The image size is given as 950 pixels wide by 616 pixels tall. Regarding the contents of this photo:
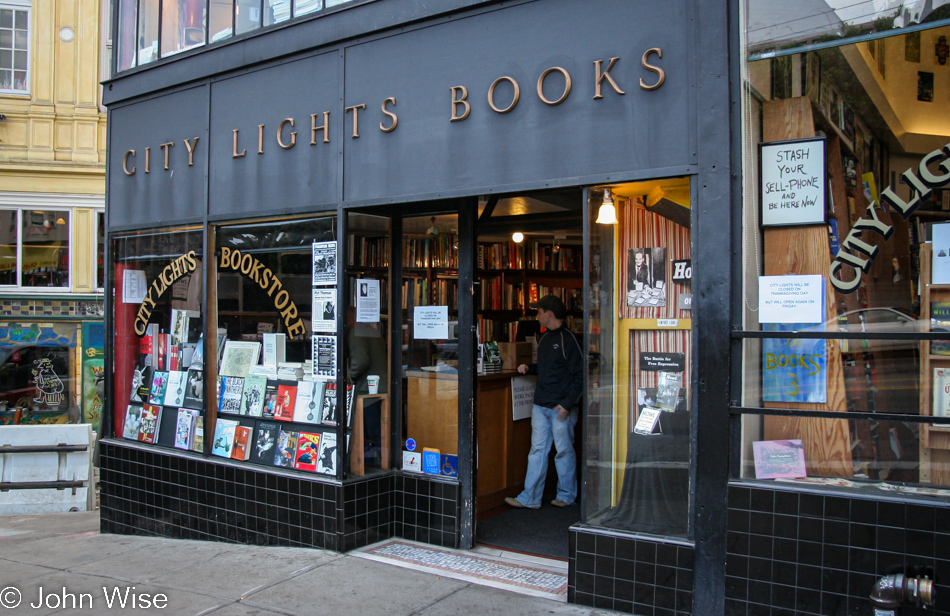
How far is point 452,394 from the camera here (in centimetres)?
626

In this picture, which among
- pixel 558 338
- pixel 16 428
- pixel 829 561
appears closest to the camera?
pixel 829 561

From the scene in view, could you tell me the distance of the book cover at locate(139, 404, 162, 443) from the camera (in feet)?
25.4

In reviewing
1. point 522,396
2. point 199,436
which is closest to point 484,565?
point 522,396

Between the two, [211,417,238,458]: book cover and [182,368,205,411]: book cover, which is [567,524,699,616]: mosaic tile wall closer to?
[211,417,238,458]: book cover

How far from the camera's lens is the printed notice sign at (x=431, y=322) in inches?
248

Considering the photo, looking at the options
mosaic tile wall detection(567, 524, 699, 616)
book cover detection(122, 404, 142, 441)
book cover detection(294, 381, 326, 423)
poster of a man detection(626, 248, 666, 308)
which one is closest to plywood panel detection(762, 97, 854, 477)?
poster of a man detection(626, 248, 666, 308)

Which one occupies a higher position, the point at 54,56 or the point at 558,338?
the point at 54,56

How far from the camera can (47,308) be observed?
14.0 m

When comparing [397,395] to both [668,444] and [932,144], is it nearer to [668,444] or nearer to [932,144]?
[668,444]

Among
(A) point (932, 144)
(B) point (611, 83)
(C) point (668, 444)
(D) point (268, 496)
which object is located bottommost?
(D) point (268, 496)

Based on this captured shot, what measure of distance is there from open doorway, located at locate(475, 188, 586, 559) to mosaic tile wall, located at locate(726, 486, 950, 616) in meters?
1.82

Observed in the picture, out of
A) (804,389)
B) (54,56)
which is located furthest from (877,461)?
(54,56)

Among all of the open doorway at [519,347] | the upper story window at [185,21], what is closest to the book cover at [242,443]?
the open doorway at [519,347]

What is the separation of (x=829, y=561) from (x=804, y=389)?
0.99m
